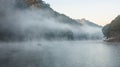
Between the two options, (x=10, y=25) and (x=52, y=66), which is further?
(x=10, y=25)

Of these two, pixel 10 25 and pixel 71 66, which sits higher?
pixel 10 25

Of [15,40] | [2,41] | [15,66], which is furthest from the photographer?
[15,40]

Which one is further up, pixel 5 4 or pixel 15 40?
pixel 5 4

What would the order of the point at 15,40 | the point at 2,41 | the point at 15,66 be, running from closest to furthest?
the point at 15,66 < the point at 2,41 < the point at 15,40

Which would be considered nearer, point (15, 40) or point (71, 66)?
point (71, 66)

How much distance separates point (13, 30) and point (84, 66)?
→ 461 ft

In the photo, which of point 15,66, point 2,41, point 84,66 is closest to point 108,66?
point 84,66

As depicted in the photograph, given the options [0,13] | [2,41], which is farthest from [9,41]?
[0,13]

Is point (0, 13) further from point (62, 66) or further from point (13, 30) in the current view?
point (62, 66)

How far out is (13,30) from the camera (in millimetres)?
195250

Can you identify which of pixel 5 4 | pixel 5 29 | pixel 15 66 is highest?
pixel 5 4

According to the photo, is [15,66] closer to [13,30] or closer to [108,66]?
[108,66]

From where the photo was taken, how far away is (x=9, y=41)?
608ft

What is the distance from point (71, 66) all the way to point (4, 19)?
442ft
